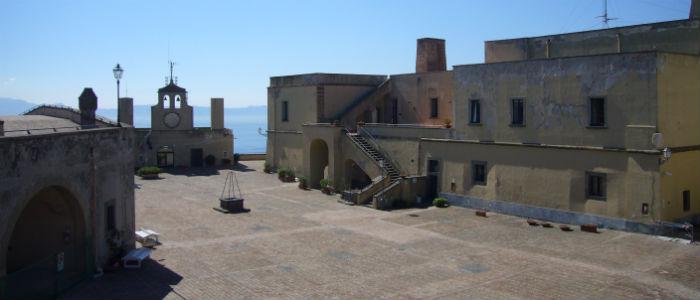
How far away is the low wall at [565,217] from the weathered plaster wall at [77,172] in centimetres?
1640

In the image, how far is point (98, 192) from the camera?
1855cm

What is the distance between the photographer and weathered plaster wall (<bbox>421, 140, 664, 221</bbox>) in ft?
77.8

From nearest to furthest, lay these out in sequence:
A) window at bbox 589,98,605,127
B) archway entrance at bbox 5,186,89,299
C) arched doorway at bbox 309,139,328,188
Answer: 1. archway entrance at bbox 5,186,89,299
2. window at bbox 589,98,605,127
3. arched doorway at bbox 309,139,328,188

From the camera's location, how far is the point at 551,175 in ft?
87.7

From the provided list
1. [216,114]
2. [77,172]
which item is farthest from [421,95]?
[77,172]

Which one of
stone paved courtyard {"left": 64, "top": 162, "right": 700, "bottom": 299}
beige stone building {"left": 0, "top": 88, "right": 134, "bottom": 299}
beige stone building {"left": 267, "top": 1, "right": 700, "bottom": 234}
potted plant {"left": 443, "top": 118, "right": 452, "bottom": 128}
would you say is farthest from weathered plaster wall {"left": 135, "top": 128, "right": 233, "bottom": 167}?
beige stone building {"left": 0, "top": 88, "right": 134, "bottom": 299}

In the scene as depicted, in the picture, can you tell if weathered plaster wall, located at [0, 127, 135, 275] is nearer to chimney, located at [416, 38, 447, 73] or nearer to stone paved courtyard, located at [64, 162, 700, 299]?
stone paved courtyard, located at [64, 162, 700, 299]

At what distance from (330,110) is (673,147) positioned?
74.0 feet

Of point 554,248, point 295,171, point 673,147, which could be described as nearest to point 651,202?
point 673,147

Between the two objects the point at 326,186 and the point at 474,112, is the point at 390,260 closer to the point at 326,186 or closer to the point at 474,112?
the point at 474,112

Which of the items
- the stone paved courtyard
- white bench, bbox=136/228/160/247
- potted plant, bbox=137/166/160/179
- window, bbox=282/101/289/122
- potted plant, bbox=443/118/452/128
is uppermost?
window, bbox=282/101/289/122

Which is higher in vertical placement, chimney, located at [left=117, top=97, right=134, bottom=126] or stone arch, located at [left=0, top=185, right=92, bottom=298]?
chimney, located at [left=117, top=97, right=134, bottom=126]

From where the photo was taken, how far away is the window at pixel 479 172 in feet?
97.9

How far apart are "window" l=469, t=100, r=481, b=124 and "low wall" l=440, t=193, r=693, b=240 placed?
3857mm
